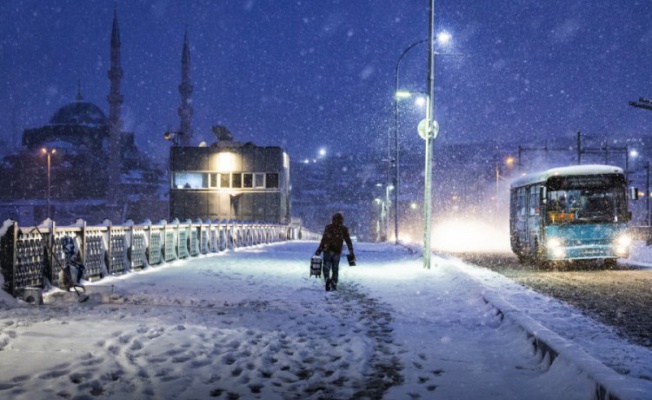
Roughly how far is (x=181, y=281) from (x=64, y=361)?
843 centimetres

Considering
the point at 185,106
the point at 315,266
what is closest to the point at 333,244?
the point at 315,266

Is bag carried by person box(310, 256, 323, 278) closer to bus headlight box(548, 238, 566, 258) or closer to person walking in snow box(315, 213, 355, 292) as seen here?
person walking in snow box(315, 213, 355, 292)

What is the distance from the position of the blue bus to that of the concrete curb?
10.5 m

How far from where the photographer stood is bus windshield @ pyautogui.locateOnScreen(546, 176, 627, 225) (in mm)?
18203

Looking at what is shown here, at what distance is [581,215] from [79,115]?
4223 inches

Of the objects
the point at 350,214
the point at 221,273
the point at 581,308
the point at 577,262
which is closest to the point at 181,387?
the point at 581,308

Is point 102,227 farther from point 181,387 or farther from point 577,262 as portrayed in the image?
point 577,262

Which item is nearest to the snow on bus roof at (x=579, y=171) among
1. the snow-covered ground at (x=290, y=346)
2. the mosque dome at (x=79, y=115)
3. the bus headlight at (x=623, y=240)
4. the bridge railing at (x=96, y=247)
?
the bus headlight at (x=623, y=240)

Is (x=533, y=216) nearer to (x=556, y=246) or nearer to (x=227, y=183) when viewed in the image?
(x=556, y=246)

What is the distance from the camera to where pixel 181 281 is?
559 inches

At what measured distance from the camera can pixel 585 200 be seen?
18.4 metres

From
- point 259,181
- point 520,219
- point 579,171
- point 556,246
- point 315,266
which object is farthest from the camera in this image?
point 259,181

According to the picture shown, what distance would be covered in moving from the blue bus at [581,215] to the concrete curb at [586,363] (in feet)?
34.5

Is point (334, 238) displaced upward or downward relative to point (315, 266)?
upward
